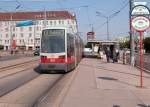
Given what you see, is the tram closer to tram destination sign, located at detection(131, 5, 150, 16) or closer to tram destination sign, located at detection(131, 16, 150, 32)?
tram destination sign, located at detection(131, 16, 150, 32)

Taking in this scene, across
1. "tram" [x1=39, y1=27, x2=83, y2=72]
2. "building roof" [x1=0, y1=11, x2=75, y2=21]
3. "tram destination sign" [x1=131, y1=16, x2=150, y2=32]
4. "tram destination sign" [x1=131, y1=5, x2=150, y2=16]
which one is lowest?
"tram" [x1=39, y1=27, x2=83, y2=72]

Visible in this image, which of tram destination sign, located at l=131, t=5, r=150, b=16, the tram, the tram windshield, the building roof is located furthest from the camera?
the building roof

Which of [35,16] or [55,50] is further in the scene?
[35,16]

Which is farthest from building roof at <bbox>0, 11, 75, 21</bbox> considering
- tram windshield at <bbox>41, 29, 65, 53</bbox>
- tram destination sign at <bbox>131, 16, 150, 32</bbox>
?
tram destination sign at <bbox>131, 16, 150, 32</bbox>

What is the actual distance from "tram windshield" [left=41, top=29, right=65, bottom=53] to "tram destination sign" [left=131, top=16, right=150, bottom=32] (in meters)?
9.86

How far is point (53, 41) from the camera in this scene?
26.4 meters

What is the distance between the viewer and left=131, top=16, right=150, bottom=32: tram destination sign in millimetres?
16812

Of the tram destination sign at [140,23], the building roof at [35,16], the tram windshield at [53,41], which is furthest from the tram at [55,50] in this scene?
the building roof at [35,16]

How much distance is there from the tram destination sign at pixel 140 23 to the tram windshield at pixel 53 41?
9.86 m

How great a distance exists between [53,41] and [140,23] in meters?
10.4

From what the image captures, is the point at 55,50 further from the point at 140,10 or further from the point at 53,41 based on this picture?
the point at 140,10

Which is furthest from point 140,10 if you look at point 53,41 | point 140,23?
point 53,41

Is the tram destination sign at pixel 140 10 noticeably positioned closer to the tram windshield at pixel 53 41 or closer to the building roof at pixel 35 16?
the tram windshield at pixel 53 41

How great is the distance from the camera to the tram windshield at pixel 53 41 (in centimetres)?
2620
